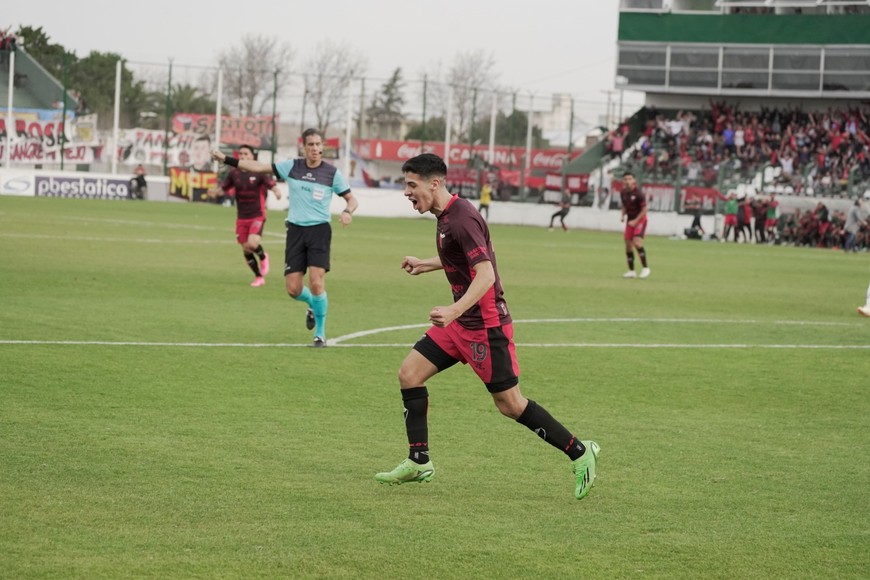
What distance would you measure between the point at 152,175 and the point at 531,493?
5323 centimetres

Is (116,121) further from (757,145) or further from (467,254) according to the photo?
(467,254)

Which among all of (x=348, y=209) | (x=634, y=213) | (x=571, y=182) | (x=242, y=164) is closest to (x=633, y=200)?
(x=634, y=213)

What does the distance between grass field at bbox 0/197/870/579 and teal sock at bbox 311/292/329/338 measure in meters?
0.33

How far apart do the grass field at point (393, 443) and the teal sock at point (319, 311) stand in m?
0.33

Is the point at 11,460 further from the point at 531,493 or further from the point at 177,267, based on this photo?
the point at 177,267

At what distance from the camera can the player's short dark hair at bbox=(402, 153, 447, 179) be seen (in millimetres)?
6980

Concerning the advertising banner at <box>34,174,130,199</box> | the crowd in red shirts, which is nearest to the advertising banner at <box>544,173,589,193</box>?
the crowd in red shirts

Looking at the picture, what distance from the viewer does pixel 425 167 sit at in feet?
22.9

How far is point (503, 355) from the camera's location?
7105mm

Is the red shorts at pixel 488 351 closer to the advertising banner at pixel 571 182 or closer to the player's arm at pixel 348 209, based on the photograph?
the player's arm at pixel 348 209

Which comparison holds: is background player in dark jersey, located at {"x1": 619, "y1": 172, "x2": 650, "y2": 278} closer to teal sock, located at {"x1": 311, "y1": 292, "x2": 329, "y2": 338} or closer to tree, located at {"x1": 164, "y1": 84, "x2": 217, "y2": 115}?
teal sock, located at {"x1": 311, "y1": 292, "x2": 329, "y2": 338}

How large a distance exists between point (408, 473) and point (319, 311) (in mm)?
6524

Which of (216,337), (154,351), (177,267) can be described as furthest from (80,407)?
(177,267)

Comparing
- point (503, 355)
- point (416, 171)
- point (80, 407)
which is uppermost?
point (416, 171)
